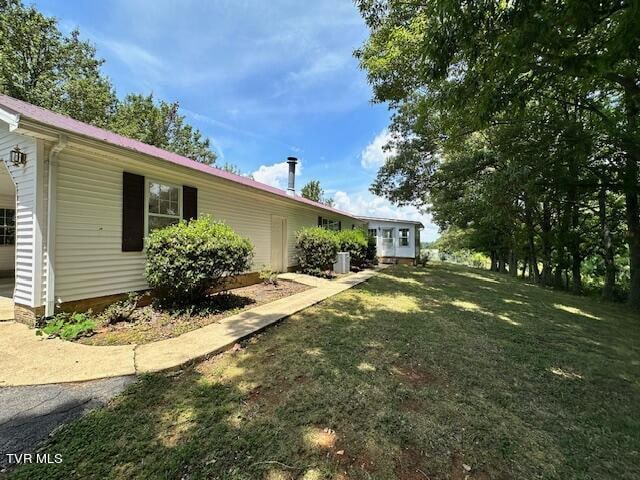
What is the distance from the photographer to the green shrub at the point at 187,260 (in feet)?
17.3

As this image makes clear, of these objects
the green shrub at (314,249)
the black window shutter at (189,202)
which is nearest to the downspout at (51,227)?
the black window shutter at (189,202)

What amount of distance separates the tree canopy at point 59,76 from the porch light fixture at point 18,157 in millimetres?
16183

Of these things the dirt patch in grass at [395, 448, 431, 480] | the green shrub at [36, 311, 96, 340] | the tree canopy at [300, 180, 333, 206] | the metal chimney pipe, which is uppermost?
the tree canopy at [300, 180, 333, 206]

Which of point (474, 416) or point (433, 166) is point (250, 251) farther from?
point (433, 166)

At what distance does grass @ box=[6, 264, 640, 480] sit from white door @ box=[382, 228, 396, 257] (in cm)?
1951

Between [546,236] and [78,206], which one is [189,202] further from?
[546,236]

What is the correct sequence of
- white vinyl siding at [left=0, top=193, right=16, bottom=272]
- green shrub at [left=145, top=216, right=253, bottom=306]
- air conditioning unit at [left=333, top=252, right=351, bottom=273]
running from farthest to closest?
air conditioning unit at [left=333, top=252, right=351, bottom=273] < white vinyl siding at [left=0, top=193, right=16, bottom=272] < green shrub at [left=145, top=216, right=253, bottom=306]

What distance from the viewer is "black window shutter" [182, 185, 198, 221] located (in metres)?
6.46

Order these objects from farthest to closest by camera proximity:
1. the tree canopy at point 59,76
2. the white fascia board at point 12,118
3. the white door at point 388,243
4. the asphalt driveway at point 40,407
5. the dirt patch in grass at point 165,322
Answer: the white door at point 388,243 < the tree canopy at point 59,76 < the dirt patch in grass at point 165,322 < the white fascia board at point 12,118 < the asphalt driveway at point 40,407

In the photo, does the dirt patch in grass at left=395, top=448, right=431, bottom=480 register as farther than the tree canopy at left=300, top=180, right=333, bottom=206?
No

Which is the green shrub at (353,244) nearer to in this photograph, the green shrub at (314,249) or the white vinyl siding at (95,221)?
the green shrub at (314,249)

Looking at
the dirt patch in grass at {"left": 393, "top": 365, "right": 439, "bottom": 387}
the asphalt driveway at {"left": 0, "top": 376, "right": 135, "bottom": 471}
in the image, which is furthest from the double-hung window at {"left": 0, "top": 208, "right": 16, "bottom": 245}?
the dirt patch in grass at {"left": 393, "top": 365, "right": 439, "bottom": 387}

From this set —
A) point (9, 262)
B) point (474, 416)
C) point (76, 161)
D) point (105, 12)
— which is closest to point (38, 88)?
point (105, 12)

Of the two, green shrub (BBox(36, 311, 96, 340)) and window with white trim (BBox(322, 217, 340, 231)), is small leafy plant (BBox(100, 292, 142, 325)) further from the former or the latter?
window with white trim (BBox(322, 217, 340, 231))
